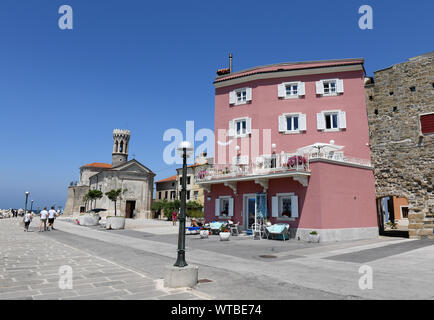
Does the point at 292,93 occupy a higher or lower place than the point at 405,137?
higher

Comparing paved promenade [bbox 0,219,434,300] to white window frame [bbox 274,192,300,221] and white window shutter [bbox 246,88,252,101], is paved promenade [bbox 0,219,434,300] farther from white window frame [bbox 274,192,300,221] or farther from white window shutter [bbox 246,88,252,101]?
white window shutter [bbox 246,88,252,101]

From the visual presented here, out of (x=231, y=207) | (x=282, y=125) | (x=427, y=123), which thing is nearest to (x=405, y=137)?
(x=427, y=123)

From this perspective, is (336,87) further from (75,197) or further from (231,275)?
(75,197)

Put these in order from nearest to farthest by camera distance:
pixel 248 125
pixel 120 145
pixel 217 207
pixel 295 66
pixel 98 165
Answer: pixel 217 207 → pixel 295 66 → pixel 248 125 → pixel 120 145 → pixel 98 165

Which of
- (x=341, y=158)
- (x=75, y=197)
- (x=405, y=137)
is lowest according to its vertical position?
(x=75, y=197)

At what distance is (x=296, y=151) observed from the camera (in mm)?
19453

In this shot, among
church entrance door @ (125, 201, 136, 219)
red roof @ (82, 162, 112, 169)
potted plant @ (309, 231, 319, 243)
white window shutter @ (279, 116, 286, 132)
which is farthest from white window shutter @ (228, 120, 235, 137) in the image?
red roof @ (82, 162, 112, 169)

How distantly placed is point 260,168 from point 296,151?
2.65 metres

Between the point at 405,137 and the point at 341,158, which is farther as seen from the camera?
the point at 405,137

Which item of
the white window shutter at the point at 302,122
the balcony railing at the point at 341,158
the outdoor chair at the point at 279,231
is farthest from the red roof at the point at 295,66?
the outdoor chair at the point at 279,231

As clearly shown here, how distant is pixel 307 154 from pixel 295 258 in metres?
8.50

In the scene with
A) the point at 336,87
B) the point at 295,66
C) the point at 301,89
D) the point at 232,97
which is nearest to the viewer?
the point at 336,87
